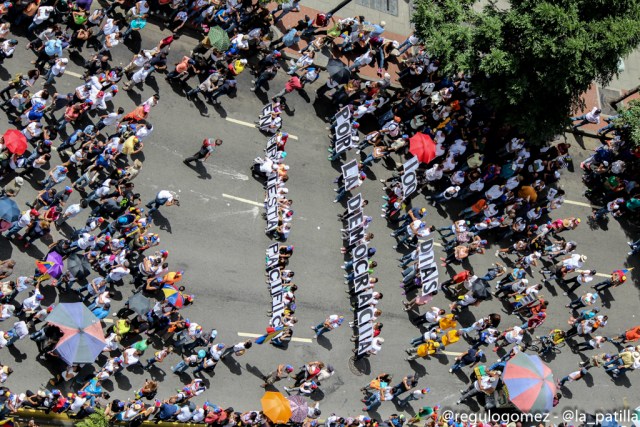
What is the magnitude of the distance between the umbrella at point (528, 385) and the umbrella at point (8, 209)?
16038mm

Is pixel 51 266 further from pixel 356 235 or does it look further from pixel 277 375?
pixel 356 235

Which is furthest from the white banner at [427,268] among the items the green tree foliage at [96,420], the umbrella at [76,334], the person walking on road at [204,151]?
the green tree foliage at [96,420]

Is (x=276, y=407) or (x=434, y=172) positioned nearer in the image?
(x=276, y=407)

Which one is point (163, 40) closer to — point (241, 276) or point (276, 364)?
point (241, 276)

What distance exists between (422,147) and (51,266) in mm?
14626

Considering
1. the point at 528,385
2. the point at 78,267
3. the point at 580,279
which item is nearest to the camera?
the point at 78,267

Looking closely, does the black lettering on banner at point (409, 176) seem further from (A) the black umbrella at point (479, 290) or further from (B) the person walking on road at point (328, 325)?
(B) the person walking on road at point (328, 325)

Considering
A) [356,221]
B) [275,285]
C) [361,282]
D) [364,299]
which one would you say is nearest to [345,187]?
[356,221]

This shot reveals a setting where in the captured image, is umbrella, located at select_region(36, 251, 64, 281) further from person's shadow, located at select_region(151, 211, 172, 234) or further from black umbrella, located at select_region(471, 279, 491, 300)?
black umbrella, located at select_region(471, 279, 491, 300)

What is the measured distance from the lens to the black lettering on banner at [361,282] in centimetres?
3441

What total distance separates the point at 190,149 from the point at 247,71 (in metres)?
4.90

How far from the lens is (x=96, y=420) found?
27.4 metres

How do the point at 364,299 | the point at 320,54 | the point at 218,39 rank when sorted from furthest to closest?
the point at 320,54 → the point at 218,39 → the point at 364,299

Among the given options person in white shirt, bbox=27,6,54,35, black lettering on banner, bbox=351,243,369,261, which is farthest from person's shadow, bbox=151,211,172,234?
person in white shirt, bbox=27,6,54,35
